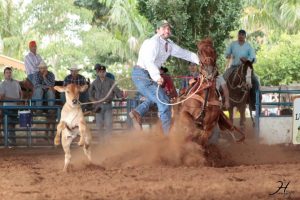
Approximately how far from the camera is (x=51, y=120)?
1681 centimetres

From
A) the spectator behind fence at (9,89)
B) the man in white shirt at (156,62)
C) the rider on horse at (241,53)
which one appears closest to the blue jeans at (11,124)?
the spectator behind fence at (9,89)

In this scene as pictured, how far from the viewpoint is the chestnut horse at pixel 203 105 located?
1024 centimetres

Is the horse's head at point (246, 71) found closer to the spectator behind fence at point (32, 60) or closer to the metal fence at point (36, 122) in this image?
the metal fence at point (36, 122)

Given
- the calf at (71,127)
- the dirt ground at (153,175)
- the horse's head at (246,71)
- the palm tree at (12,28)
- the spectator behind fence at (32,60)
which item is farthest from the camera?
the palm tree at (12,28)

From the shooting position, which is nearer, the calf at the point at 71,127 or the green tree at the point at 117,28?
the calf at the point at 71,127

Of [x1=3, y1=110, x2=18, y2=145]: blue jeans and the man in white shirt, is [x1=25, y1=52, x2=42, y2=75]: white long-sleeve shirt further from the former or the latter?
the man in white shirt

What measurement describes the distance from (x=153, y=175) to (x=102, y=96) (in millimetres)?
6888

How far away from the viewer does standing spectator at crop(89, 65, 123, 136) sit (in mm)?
15922

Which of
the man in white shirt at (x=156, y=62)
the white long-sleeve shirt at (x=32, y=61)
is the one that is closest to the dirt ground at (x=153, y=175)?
the man in white shirt at (x=156, y=62)

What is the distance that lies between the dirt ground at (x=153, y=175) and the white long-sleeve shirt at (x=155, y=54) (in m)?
1.10

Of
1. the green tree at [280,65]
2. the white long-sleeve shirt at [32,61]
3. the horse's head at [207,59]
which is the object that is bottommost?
the horse's head at [207,59]

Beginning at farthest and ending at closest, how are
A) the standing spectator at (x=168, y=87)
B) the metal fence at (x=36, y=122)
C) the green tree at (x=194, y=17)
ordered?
the green tree at (x=194, y=17) → the metal fence at (x=36, y=122) → the standing spectator at (x=168, y=87)

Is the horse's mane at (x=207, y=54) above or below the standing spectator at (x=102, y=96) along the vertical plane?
above

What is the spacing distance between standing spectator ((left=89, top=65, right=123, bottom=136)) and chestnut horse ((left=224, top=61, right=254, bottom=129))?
3557mm
